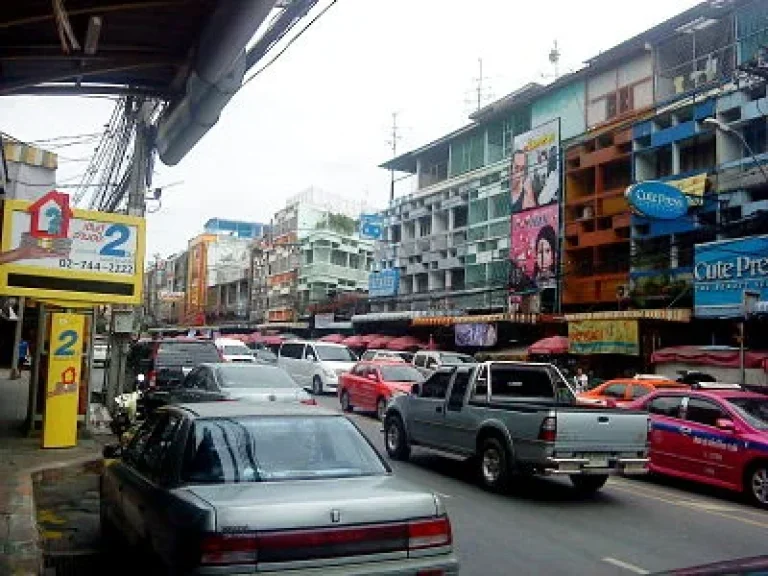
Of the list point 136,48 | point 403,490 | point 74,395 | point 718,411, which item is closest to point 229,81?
point 136,48

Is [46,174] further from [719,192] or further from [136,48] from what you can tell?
[719,192]

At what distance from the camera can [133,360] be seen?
23.1 metres

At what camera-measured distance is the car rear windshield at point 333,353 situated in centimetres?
2923

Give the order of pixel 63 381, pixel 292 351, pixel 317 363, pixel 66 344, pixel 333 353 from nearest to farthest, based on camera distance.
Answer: pixel 63 381 → pixel 66 344 → pixel 317 363 → pixel 333 353 → pixel 292 351

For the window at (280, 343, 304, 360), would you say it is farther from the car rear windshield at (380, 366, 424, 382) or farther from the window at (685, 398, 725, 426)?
the window at (685, 398, 725, 426)

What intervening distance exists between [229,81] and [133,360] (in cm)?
1583

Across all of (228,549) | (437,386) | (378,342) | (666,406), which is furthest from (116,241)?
(378,342)

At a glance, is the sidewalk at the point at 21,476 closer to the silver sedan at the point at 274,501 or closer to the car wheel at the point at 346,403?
the silver sedan at the point at 274,501

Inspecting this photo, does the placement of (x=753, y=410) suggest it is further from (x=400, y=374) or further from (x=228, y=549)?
(x=400, y=374)

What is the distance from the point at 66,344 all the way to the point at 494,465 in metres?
7.51

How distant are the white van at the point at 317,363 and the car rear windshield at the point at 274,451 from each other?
2187 cm

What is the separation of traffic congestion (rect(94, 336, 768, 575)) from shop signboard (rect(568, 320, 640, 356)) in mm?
12102

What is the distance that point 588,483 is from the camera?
37.0 feet

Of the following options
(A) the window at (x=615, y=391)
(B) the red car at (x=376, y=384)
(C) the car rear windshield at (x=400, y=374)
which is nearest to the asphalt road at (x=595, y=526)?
(A) the window at (x=615, y=391)
